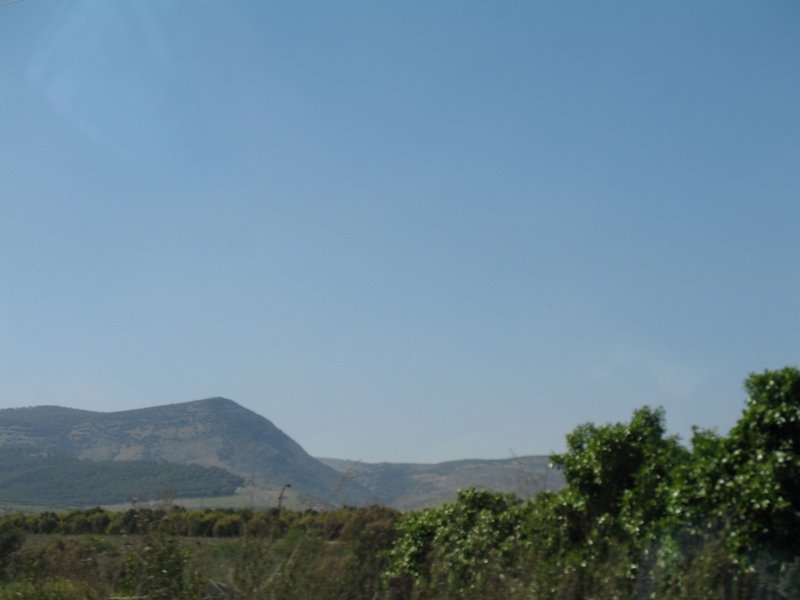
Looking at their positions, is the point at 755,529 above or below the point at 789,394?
below

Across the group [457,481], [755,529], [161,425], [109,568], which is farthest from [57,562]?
[161,425]

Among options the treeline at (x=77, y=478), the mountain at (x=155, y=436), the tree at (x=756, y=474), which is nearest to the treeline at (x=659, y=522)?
the tree at (x=756, y=474)

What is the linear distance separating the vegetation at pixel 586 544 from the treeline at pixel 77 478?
75.6m

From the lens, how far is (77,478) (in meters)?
106

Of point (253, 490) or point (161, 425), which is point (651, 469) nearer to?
point (253, 490)

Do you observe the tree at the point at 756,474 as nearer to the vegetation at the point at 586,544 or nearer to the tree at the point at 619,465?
the vegetation at the point at 586,544

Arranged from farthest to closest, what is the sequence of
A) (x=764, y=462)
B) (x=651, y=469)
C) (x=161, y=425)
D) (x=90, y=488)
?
(x=161, y=425), (x=90, y=488), (x=651, y=469), (x=764, y=462)

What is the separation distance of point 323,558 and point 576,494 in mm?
3325

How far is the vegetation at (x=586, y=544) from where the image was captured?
5.39m

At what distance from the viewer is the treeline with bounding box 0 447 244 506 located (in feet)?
297

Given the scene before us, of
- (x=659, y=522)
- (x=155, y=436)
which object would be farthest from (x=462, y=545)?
(x=155, y=436)

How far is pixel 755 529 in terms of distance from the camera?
6117 mm

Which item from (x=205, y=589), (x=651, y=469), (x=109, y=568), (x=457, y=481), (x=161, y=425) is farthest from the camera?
(x=161, y=425)

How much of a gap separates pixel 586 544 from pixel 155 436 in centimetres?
17546
